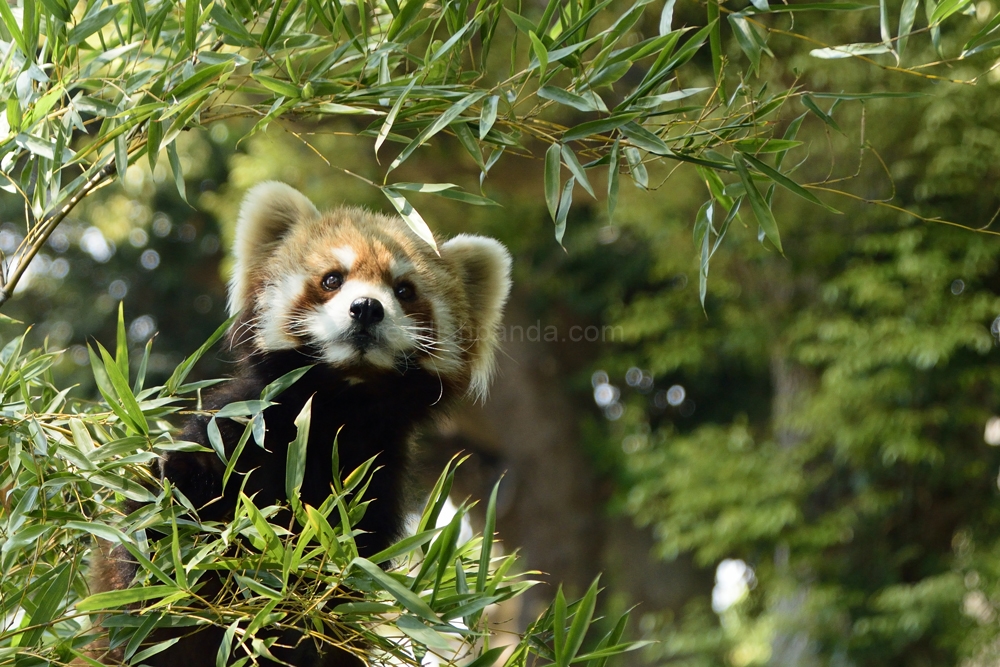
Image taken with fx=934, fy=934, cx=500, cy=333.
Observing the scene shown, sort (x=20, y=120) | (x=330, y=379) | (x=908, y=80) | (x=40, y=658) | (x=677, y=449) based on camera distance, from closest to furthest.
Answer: (x=40, y=658) → (x=20, y=120) → (x=330, y=379) → (x=908, y=80) → (x=677, y=449)

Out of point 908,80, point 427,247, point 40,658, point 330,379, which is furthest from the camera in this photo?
point 908,80

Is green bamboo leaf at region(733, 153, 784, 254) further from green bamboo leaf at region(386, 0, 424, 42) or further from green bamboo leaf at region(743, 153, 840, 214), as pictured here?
green bamboo leaf at region(386, 0, 424, 42)

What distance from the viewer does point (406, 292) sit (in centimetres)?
234

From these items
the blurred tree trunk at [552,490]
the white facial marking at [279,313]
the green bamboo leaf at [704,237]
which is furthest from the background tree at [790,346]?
the green bamboo leaf at [704,237]

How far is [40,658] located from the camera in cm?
138

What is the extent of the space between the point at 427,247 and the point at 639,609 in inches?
232

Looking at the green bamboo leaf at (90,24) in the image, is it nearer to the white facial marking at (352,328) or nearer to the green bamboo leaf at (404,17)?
the green bamboo leaf at (404,17)

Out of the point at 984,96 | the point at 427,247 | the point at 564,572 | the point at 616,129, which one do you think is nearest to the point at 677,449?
the point at 564,572

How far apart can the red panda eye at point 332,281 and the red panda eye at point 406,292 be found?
142 mm

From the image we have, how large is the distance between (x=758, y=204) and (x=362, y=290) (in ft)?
3.11

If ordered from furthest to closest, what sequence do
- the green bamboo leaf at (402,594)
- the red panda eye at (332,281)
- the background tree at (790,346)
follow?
the background tree at (790,346)
the red panda eye at (332,281)
the green bamboo leaf at (402,594)

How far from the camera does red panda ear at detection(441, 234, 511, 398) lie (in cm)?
259

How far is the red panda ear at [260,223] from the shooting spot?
A: 7.93 ft

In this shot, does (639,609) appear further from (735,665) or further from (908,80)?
(908,80)
